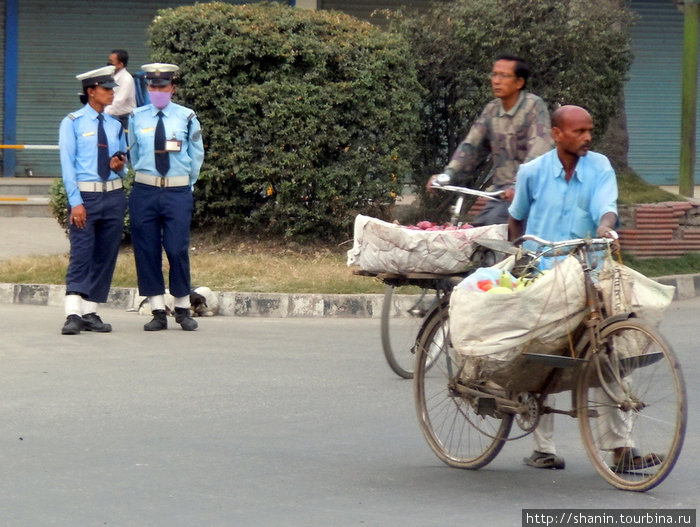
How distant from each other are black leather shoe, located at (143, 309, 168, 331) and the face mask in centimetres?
151

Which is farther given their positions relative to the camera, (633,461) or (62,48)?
(62,48)

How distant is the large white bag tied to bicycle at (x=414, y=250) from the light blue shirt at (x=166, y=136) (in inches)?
145

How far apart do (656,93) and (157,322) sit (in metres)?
15.4

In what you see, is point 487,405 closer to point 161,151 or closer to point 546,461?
point 546,461

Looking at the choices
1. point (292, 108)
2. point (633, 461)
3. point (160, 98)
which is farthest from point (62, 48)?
point (633, 461)

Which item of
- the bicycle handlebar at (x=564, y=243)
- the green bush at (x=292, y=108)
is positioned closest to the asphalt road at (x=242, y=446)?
the bicycle handlebar at (x=564, y=243)

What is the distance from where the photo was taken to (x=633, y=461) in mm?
5043

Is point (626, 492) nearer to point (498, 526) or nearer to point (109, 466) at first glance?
point (498, 526)

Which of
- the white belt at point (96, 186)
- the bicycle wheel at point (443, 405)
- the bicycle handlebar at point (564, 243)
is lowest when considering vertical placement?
the bicycle wheel at point (443, 405)

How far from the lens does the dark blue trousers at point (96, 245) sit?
30.3ft

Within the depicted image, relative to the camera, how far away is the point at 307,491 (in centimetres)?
518

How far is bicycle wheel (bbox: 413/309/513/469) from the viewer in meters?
5.55

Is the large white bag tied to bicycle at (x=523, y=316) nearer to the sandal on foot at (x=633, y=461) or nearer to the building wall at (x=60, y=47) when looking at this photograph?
the sandal on foot at (x=633, y=461)

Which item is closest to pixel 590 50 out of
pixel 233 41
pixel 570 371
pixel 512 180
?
pixel 233 41
